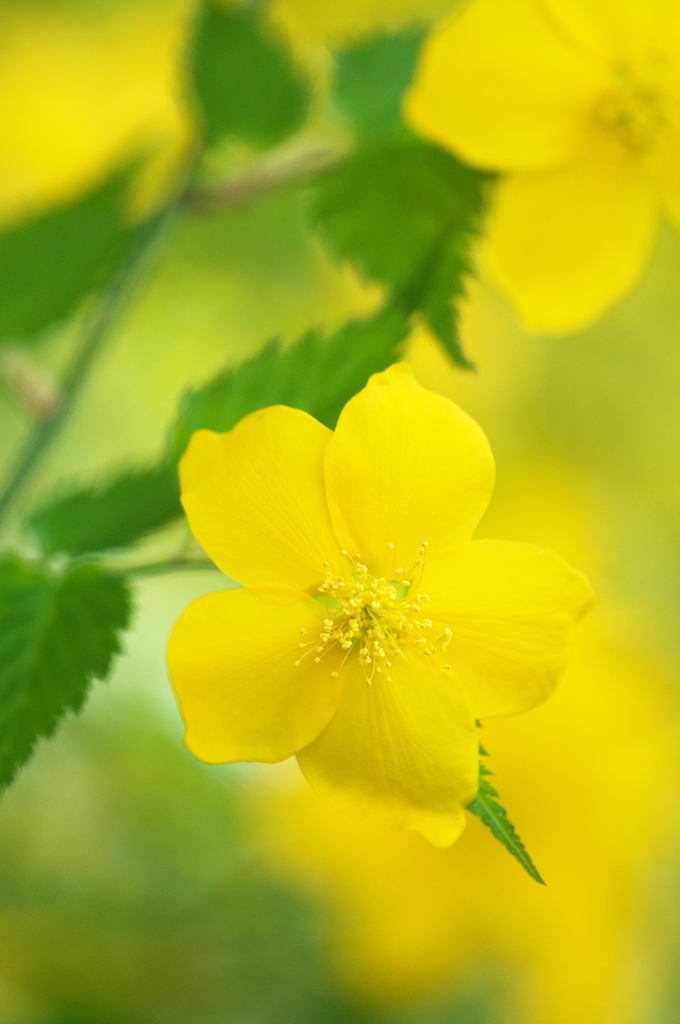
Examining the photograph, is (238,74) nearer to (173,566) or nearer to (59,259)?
(59,259)

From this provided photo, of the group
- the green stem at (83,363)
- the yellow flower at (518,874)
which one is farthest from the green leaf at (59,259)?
the yellow flower at (518,874)

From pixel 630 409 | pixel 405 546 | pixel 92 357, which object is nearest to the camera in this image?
pixel 405 546

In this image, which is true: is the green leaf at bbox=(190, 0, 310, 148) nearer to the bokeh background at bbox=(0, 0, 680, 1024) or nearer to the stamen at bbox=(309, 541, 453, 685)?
the bokeh background at bbox=(0, 0, 680, 1024)

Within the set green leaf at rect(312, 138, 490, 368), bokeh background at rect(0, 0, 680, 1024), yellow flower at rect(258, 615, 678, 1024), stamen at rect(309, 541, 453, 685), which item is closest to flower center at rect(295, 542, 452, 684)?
stamen at rect(309, 541, 453, 685)

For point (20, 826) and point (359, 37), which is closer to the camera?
point (359, 37)

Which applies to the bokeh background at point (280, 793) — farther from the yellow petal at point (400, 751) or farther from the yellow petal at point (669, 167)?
the yellow petal at point (400, 751)

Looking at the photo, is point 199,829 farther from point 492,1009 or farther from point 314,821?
point 492,1009

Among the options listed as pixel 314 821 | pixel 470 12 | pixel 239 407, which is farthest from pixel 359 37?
pixel 314 821
